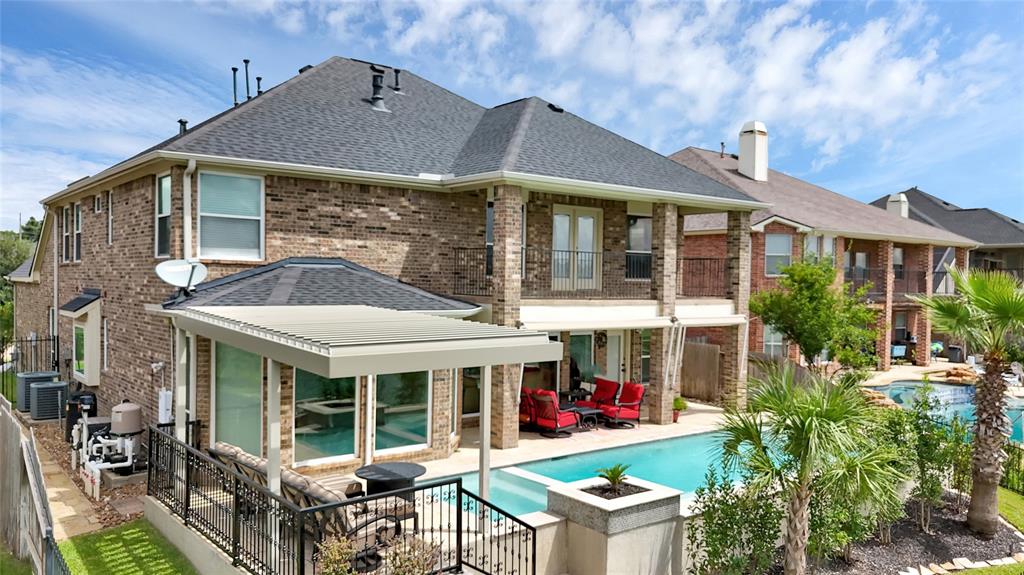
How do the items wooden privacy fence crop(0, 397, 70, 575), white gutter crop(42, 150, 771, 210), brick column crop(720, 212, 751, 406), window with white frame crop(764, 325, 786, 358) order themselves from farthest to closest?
window with white frame crop(764, 325, 786, 358) < brick column crop(720, 212, 751, 406) < white gutter crop(42, 150, 771, 210) < wooden privacy fence crop(0, 397, 70, 575)

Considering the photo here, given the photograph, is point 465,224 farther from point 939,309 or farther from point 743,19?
point 743,19

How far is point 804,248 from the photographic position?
98.0 feet

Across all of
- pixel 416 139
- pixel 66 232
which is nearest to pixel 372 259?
pixel 416 139

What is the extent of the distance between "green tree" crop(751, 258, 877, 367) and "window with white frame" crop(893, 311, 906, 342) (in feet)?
57.7

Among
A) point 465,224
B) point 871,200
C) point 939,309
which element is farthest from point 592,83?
point 871,200

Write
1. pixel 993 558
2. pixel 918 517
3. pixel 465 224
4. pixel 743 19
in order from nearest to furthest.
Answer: pixel 993 558
pixel 918 517
pixel 465 224
pixel 743 19

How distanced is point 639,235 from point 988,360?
11734 millimetres

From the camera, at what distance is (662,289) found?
20500mm

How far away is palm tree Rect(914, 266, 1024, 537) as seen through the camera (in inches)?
508

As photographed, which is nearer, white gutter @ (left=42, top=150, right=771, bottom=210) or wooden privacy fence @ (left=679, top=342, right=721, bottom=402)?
white gutter @ (left=42, top=150, right=771, bottom=210)

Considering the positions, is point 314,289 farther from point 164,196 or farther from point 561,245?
point 561,245

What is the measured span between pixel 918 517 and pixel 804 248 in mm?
18463

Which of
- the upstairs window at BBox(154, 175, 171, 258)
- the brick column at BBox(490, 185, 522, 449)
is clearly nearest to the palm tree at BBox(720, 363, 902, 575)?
the brick column at BBox(490, 185, 522, 449)

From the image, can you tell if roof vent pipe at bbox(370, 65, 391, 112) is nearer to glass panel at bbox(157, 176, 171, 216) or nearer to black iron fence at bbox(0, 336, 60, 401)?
glass panel at bbox(157, 176, 171, 216)
